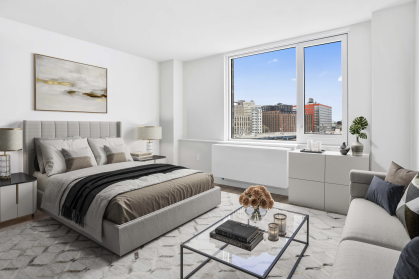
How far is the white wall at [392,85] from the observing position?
289 centimetres

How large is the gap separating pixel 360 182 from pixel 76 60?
4440 mm

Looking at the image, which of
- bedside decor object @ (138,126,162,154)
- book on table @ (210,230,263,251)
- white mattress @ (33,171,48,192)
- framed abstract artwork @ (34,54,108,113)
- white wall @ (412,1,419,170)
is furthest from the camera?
bedside decor object @ (138,126,162,154)

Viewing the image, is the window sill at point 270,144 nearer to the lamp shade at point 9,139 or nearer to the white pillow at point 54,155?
the white pillow at point 54,155

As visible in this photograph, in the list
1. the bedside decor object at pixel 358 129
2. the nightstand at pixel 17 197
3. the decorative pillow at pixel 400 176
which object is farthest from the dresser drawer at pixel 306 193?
the nightstand at pixel 17 197

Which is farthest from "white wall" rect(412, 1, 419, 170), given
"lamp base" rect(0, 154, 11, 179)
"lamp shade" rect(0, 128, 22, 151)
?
"lamp base" rect(0, 154, 11, 179)

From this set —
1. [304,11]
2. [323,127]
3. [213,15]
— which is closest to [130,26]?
[213,15]

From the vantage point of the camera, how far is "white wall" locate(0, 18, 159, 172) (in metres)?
3.24

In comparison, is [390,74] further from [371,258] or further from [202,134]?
[202,134]

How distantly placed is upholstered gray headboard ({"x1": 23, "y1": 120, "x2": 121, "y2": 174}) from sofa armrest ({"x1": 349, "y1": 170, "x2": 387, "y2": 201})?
386 cm

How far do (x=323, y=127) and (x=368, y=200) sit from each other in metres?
1.78

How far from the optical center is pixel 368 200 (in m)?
2.30

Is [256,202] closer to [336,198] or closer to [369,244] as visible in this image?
[369,244]

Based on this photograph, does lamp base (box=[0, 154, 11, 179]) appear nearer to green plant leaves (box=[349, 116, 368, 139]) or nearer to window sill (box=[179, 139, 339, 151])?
window sill (box=[179, 139, 339, 151])

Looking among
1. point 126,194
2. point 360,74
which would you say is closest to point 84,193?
point 126,194
